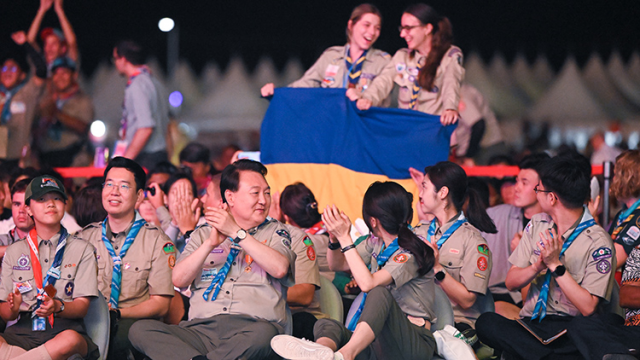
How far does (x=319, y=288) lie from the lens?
12.8ft

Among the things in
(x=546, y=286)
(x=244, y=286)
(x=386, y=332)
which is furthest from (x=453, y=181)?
(x=244, y=286)

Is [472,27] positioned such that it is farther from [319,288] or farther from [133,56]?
[319,288]

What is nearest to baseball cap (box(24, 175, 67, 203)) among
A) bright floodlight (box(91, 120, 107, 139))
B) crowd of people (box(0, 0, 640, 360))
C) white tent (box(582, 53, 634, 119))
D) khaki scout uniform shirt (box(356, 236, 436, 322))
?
crowd of people (box(0, 0, 640, 360))

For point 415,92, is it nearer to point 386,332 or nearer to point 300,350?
point 386,332

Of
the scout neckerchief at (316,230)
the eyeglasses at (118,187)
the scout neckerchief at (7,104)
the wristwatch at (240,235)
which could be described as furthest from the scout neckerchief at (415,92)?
the scout neckerchief at (7,104)

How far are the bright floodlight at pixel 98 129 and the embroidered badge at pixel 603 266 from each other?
922 centimetres

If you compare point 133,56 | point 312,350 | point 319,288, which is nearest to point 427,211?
point 319,288

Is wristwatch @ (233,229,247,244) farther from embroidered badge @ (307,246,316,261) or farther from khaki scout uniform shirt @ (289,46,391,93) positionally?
khaki scout uniform shirt @ (289,46,391,93)

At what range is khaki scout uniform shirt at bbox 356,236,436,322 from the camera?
3562 millimetres

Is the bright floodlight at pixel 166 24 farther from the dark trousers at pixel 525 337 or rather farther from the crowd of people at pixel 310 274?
the dark trousers at pixel 525 337

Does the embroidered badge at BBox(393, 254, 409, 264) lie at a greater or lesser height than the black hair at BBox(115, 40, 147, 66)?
lesser

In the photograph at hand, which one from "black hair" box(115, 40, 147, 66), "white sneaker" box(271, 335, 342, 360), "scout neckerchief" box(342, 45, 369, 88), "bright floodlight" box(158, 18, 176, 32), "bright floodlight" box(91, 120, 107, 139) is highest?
"bright floodlight" box(158, 18, 176, 32)

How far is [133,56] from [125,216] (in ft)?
8.52

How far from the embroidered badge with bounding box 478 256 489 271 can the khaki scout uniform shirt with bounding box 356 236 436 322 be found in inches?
13.2
